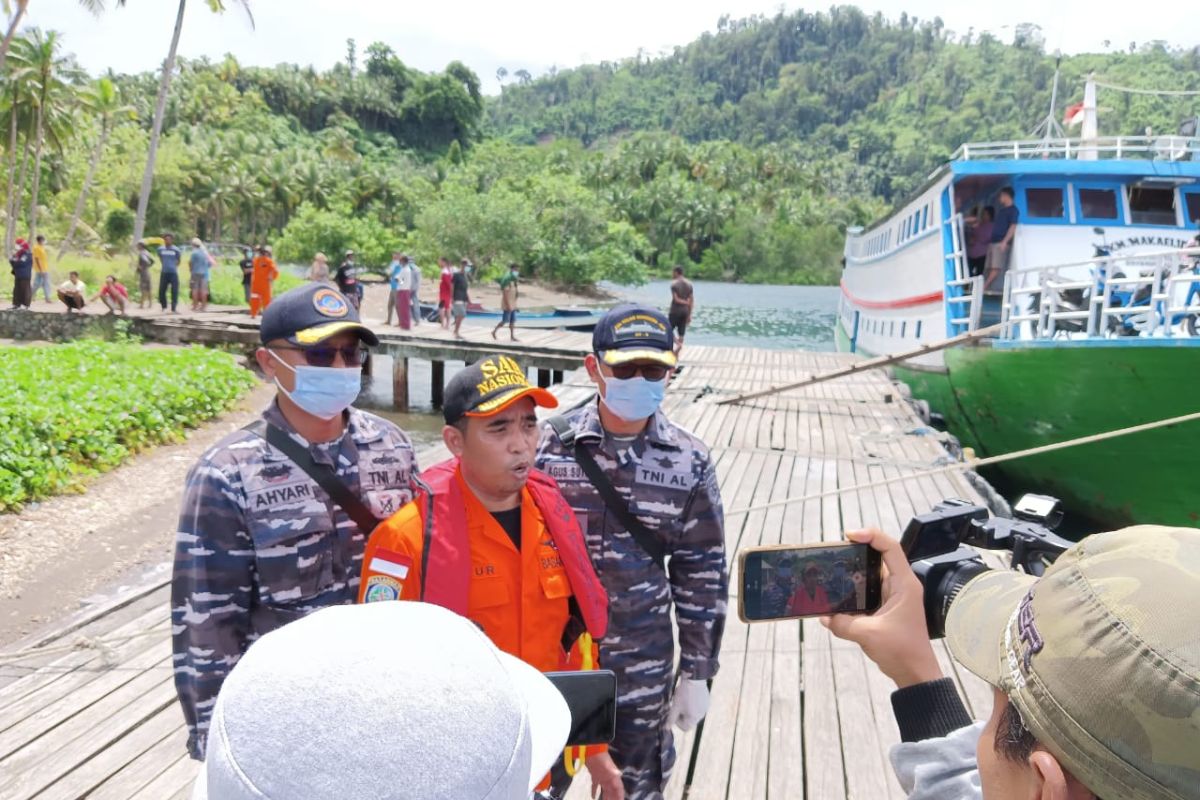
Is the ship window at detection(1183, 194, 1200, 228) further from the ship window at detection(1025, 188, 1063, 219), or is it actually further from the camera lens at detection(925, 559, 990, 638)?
the camera lens at detection(925, 559, 990, 638)

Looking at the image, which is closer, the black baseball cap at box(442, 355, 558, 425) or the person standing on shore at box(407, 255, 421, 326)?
the black baseball cap at box(442, 355, 558, 425)

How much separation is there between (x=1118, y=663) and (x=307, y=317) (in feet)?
7.20

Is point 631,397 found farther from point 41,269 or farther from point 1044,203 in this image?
point 41,269

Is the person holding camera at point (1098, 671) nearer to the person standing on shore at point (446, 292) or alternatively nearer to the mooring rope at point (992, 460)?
the mooring rope at point (992, 460)

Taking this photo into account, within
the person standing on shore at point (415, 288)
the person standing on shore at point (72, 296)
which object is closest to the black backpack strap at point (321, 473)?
the person standing on shore at point (415, 288)

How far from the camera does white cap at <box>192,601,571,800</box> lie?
681mm

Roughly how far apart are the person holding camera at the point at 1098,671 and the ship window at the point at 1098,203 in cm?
1248

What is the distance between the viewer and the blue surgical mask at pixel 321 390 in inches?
91.5

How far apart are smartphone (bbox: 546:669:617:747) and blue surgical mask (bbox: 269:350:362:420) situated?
141cm

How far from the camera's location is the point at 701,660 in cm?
244

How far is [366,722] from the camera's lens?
68 cm

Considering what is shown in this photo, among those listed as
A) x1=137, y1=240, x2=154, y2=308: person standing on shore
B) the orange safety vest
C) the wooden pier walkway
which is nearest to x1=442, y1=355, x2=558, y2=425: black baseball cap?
the orange safety vest

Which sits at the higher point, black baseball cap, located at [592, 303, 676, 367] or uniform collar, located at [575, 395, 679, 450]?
black baseball cap, located at [592, 303, 676, 367]

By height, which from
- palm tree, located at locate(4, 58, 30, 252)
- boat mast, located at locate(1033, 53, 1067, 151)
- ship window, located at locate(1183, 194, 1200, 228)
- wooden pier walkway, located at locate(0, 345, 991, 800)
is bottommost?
wooden pier walkway, located at locate(0, 345, 991, 800)
